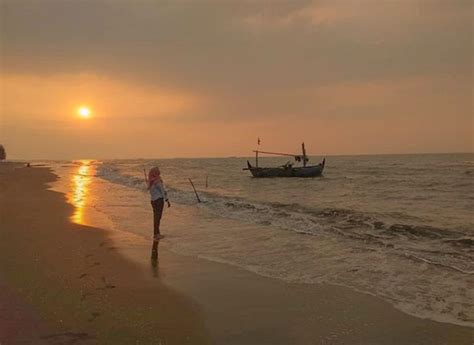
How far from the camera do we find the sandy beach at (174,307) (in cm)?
532

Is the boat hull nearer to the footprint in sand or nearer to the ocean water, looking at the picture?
the ocean water

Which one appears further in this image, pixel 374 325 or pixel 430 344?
pixel 374 325

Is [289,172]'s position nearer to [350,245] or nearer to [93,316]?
[350,245]

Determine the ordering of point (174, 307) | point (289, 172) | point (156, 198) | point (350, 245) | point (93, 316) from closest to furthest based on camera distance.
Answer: point (93, 316)
point (174, 307)
point (350, 245)
point (156, 198)
point (289, 172)

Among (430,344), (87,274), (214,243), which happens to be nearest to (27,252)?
(87,274)

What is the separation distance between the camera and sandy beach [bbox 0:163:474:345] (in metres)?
5.32

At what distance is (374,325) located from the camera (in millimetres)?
5871

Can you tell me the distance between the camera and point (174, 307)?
21.0ft

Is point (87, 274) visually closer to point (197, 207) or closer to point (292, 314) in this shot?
point (292, 314)

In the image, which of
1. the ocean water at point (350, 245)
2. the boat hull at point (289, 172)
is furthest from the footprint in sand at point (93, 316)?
the boat hull at point (289, 172)

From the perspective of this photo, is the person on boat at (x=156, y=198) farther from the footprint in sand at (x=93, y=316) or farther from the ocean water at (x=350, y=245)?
the footprint in sand at (x=93, y=316)

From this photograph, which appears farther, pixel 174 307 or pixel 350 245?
pixel 350 245

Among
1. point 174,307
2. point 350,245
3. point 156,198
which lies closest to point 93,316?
point 174,307

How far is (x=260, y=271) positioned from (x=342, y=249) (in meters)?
3.50
